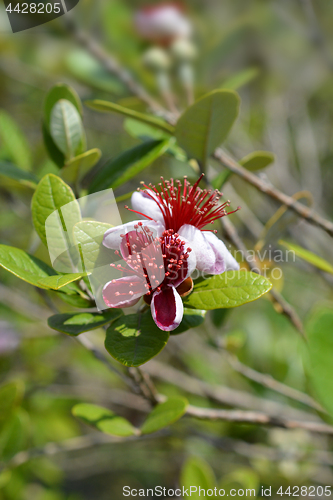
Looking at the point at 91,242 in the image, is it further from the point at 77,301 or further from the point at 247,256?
the point at 247,256

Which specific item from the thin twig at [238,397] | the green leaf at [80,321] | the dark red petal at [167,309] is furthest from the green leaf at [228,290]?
the thin twig at [238,397]

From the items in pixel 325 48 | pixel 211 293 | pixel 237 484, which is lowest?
pixel 237 484

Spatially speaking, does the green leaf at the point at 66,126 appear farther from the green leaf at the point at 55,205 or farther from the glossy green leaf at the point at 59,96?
the green leaf at the point at 55,205

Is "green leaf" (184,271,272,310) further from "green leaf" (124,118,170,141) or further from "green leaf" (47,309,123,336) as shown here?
"green leaf" (124,118,170,141)

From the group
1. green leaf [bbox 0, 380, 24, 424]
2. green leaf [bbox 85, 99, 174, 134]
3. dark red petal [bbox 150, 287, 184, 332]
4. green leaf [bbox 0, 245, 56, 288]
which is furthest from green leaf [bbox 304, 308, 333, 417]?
green leaf [bbox 0, 380, 24, 424]

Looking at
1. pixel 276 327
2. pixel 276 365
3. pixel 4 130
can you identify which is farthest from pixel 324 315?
pixel 276 327

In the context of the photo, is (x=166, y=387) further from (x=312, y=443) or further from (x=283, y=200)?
(x=283, y=200)
